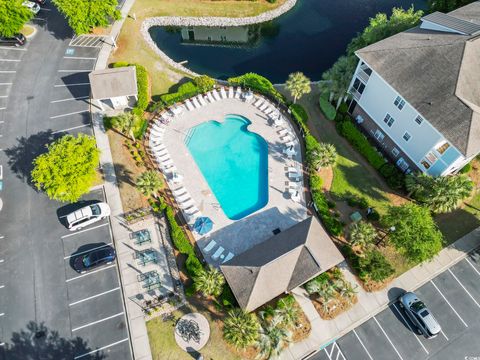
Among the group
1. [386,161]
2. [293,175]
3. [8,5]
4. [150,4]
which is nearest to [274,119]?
[293,175]

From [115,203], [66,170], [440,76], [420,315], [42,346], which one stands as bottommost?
[420,315]

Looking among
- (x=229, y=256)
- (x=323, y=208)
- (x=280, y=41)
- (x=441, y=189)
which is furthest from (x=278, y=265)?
(x=280, y=41)

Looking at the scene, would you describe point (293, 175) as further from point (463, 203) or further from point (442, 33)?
point (442, 33)

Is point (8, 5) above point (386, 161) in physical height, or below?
above

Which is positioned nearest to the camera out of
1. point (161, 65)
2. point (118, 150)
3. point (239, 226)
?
point (239, 226)

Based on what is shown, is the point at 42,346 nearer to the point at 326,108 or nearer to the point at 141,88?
the point at 141,88

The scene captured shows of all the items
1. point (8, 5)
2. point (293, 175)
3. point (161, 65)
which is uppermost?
point (8, 5)

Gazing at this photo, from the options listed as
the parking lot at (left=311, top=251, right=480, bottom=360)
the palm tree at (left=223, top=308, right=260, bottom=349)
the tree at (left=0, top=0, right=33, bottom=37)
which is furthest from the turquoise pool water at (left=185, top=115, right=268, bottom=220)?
the tree at (left=0, top=0, right=33, bottom=37)
